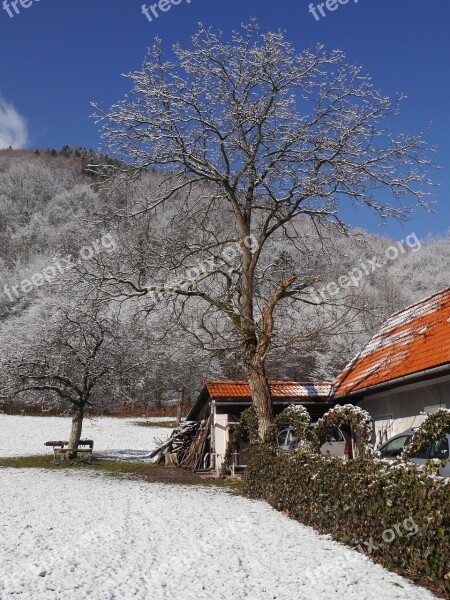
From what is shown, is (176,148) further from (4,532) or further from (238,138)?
(4,532)

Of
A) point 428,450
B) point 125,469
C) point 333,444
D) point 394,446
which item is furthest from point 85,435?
point 428,450

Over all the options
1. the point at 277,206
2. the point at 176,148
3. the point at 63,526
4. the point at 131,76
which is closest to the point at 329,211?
the point at 277,206

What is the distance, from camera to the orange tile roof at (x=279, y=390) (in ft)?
65.1

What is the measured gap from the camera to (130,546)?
7449 millimetres

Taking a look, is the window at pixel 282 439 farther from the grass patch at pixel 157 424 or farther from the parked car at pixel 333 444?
the grass patch at pixel 157 424

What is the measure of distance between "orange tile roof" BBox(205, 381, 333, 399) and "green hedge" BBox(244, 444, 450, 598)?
30.2 ft

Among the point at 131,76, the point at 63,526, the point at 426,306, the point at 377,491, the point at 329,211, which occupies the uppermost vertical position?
the point at 131,76

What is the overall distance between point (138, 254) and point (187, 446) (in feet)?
39.4

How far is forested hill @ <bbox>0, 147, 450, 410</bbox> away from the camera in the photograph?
1417 centimetres

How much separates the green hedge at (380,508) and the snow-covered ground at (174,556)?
24 cm

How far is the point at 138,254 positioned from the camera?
13656 mm

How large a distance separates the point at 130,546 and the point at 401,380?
24.0 feet

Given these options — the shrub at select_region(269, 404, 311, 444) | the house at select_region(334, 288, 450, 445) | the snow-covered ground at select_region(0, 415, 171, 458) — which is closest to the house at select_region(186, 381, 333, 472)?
the house at select_region(334, 288, 450, 445)

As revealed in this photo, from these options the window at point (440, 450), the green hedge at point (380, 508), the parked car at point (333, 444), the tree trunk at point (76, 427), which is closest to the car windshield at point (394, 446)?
the window at point (440, 450)
